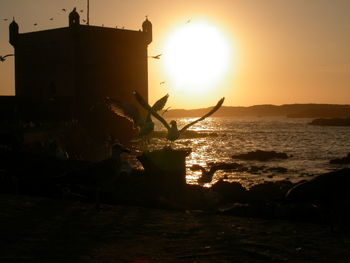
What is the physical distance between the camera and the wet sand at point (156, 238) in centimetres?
500

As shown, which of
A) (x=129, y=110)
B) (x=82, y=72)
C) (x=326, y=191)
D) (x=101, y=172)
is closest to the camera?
(x=326, y=191)

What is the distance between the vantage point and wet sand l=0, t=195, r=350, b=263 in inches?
197

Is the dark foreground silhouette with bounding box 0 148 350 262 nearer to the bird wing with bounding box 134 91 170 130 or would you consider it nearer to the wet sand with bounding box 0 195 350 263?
the wet sand with bounding box 0 195 350 263

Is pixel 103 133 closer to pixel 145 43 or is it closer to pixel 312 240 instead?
pixel 145 43

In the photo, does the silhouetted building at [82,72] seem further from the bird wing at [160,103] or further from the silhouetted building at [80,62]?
the bird wing at [160,103]

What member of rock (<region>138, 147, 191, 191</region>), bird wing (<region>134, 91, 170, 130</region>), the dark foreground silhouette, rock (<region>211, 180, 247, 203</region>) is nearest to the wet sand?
the dark foreground silhouette

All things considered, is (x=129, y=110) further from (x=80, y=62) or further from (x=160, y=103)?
(x=80, y=62)

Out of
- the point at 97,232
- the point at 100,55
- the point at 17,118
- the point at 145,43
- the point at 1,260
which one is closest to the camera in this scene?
the point at 1,260

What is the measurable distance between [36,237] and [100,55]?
133 feet

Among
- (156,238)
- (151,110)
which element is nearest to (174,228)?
(156,238)

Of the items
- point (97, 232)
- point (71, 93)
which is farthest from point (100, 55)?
point (97, 232)

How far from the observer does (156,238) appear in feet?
18.8

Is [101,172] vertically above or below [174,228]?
above

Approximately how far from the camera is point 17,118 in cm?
3128
